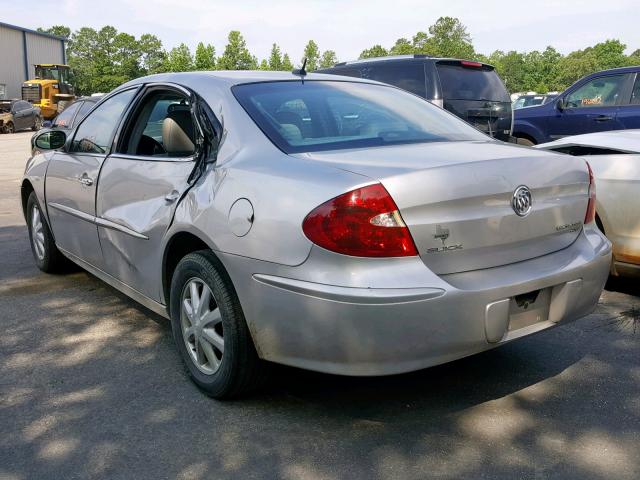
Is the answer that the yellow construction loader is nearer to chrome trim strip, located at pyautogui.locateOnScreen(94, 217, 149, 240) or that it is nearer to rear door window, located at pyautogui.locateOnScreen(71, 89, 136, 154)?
rear door window, located at pyautogui.locateOnScreen(71, 89, 136, 154)

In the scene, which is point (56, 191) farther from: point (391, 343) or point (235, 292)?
point (391, 343)

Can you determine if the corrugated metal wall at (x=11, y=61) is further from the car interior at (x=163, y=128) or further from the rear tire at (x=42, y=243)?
the car interior at (x=163, y=128)

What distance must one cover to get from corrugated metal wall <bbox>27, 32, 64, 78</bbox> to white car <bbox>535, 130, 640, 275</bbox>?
63152 mm

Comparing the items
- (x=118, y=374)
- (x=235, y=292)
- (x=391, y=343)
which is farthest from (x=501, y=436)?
(x=118, y=374)

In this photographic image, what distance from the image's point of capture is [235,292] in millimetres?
3068

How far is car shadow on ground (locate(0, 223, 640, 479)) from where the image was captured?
8.93 ft

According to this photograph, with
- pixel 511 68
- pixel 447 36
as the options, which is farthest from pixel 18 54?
pixel 511 68

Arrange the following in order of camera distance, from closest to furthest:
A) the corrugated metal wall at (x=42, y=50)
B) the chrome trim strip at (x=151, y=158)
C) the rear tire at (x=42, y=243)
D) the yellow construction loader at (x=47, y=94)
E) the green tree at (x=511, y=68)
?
the chrome trim strip at (x=151, y=158) < the rear tire at (x=42, y=243) < the yellow construction loader at (x=47, y=94) < the corrugated metal wall at (x=42, y=50) < the green tree at (x=511, y=68)

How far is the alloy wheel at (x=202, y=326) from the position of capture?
3.25 metres

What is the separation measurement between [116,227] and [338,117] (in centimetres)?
142

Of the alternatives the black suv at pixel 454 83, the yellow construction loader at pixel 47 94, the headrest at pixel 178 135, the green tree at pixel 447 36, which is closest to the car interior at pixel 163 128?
the headrest at pixel 178 135

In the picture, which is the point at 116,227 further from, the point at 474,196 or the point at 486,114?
the point at 486,114

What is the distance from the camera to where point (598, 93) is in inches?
377

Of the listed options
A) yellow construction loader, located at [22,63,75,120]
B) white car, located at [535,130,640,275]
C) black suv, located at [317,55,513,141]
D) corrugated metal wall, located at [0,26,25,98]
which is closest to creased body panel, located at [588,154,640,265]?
white car, located at [535,130,640,275]
